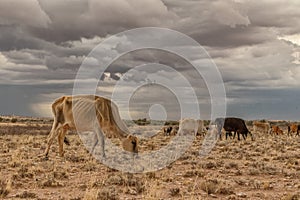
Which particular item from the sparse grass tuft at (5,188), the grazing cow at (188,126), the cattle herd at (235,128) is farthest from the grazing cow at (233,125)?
the sparse grass tuft at (5,188)

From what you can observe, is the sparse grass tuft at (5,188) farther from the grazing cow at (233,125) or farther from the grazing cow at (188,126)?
the grazing cow at (188,126)

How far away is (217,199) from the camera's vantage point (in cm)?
971

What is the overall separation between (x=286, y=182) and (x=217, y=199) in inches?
134

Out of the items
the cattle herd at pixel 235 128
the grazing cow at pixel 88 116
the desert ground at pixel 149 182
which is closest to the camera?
the desert ground at pixel 149 182

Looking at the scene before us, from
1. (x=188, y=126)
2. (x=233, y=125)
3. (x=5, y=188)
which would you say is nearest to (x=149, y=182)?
(x=5, y=188)

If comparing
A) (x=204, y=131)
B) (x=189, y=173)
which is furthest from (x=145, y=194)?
(x=204, y=131)

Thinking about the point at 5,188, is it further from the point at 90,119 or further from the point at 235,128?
the point at 235,128

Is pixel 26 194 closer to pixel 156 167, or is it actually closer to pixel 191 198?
pixel 191 198

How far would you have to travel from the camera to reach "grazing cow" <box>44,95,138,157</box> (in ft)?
53.1

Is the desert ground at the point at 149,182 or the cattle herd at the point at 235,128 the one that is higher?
the cattle herd at the point at 235,128

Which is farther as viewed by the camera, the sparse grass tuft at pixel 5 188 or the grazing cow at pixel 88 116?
the grazing cow at pixel 88 116

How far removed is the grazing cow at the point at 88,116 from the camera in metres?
16.2

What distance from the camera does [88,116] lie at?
658 inches

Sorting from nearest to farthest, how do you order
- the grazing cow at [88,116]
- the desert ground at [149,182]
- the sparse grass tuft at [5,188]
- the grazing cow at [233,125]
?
the sparse grass tuft at [5,188], the desert ground at [149,182], the grazing cow at [88,116], the grazing cow at [233,125]
